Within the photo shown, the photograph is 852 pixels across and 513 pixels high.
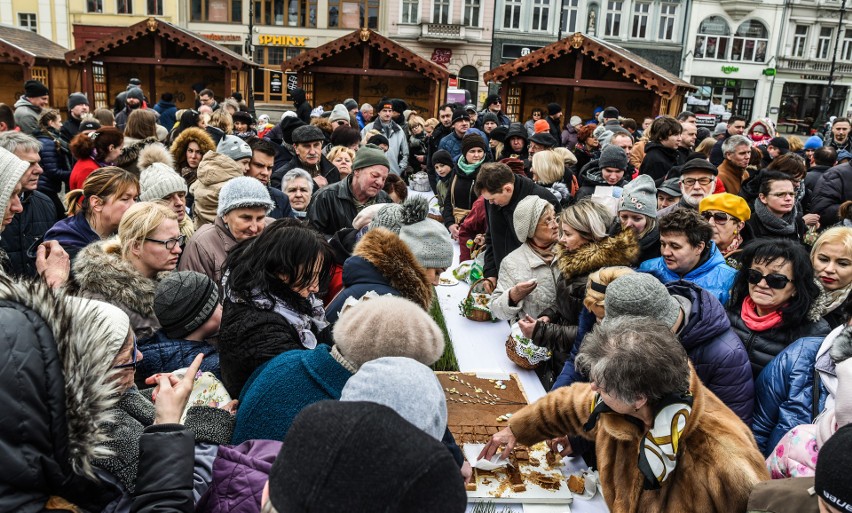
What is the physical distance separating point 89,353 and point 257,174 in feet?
13.2

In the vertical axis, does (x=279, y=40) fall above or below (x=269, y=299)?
above

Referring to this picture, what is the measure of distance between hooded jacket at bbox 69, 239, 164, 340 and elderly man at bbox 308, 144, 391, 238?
2.11m

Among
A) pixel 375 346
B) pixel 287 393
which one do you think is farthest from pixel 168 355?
pixel 375 346

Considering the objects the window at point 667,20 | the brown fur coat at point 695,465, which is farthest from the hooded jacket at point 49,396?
the window at point 667,20

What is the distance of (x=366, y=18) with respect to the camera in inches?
1287

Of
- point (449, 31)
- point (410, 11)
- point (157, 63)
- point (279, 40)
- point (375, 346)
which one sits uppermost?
point (410, 11)

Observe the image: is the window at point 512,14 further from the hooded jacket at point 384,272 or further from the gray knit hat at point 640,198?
the hooded jacket at point 384,272

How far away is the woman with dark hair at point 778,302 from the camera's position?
2.72 meters

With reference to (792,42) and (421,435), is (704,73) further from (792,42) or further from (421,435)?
(421,435)

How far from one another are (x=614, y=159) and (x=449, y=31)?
95.6 feet

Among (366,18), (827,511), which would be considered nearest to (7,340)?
(827,511)

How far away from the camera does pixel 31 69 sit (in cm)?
1385

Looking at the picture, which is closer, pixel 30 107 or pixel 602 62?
pixel 30 107

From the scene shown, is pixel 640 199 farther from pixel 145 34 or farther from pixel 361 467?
pixel 145 34
